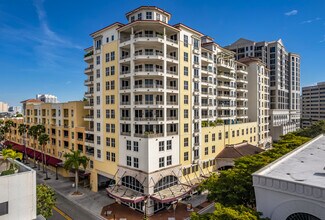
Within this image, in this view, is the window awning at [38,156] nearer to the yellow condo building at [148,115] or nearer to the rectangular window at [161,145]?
the yellow condo building at [148,115]

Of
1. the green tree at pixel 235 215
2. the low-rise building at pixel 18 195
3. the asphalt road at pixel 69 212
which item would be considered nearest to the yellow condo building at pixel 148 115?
the asphalt road at pixel 69 212

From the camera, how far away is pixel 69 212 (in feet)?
123

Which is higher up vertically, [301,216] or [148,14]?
[148,14]

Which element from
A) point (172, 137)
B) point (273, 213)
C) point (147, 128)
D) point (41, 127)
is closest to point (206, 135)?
point (172, 137)

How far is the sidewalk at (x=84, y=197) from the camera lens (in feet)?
128

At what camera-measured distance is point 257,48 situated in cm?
10350

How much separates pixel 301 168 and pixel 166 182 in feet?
80.5

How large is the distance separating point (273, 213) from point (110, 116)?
34.4 m

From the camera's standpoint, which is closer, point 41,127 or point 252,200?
point 252,200

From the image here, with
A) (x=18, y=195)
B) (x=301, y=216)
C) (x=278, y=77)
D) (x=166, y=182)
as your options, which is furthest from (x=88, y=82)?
(x=278, y=77)

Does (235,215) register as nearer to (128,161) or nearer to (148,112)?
(148,112)

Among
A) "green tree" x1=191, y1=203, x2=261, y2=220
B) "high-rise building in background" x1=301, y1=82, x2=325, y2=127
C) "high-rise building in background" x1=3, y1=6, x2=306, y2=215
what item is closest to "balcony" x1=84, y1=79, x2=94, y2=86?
"high-rise building in background" x1=3, y1=6, x2=306, y2=215

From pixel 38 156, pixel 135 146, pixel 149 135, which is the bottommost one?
pixel 38 156

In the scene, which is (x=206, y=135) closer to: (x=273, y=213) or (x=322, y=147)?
Answer: (x=322, y=147)
